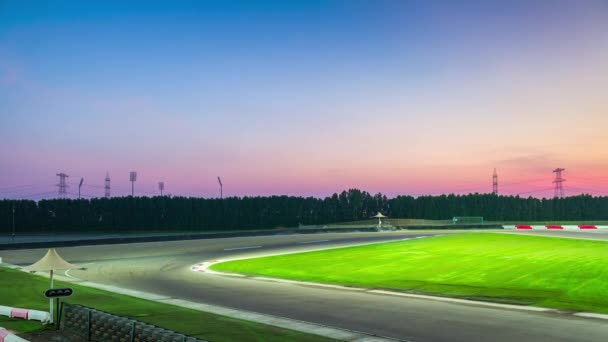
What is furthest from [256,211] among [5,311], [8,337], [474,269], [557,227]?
[8,337]

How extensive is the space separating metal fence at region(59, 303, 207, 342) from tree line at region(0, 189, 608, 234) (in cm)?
9989

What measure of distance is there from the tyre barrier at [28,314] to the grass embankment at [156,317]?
0.67 feet

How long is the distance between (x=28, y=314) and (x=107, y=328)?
6119 mm

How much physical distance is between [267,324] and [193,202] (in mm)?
108822

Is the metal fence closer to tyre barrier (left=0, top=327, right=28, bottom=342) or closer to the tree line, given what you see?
tyre barrier (left=0, top=327, right=28, bottom=342)

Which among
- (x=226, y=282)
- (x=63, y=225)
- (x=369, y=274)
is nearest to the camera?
(x=226, y=282)

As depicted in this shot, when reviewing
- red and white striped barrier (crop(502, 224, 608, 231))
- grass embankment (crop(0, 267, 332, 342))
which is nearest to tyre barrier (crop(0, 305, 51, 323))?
grass embankment (crop(0, 267, 332, 342))

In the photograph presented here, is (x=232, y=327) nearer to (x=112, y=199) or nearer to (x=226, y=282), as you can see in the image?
(x=226, y=282)

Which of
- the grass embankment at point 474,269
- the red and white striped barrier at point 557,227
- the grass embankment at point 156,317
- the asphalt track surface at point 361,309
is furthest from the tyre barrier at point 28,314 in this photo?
the red and white striped barrier at point 557,227

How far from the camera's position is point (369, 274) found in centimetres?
2881

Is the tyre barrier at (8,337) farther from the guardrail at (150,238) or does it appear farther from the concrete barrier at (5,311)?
the guardrail at (150,238)

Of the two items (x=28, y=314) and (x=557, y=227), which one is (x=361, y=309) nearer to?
(x=28, y=314)

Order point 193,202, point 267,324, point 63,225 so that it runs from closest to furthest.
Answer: point 267,324
point 63,225
point 193,202

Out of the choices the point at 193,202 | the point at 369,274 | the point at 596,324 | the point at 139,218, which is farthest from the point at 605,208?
the point at 596,324
